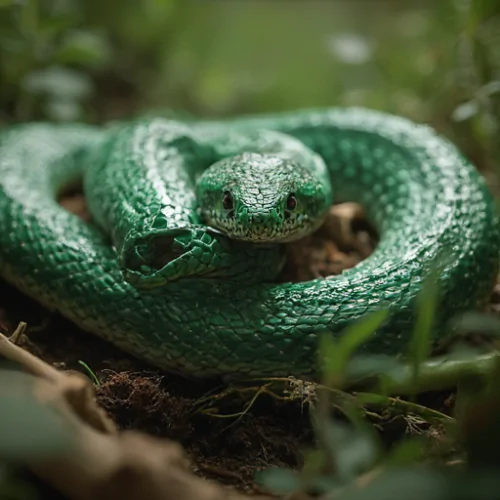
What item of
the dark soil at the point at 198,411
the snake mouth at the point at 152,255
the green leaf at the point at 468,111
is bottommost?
the dark soil at the point at 198,411

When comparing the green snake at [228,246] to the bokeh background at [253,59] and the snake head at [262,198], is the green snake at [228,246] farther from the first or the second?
the bokeh background at [253,59]

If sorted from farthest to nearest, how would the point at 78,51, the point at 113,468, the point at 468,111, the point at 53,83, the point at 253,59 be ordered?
1. the point at 253,59
2. the point at 53,83
3. the point at 78,51
4. the point at 468,111
5. the point at 113,468

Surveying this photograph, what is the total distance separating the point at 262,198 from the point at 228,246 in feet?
0.89

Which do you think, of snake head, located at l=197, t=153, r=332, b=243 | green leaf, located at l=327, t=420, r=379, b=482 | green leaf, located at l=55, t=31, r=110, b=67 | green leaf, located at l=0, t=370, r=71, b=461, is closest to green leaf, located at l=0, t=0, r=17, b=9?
green leaf, located at l=55, t=31, r=110, b=67

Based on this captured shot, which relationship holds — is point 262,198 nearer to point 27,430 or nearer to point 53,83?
point 27,430

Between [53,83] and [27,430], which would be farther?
[53,83]

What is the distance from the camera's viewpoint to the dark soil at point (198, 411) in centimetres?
265

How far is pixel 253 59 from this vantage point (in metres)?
7.16

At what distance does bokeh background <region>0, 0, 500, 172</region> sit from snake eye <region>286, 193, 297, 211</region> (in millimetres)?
1282

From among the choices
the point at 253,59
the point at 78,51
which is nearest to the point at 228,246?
the point at 78,51

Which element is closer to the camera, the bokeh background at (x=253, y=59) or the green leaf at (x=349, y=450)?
the green leaf at (x=349, y=450)

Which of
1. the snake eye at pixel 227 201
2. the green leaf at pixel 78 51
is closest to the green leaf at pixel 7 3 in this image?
the green leaf at pixel 78 51

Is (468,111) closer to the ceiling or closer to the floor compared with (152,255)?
closer to the ceiling

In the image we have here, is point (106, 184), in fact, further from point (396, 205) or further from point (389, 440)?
point (389, 440)
